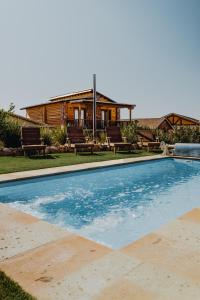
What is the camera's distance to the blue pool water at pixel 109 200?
182 inches

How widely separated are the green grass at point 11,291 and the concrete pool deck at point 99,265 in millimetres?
64

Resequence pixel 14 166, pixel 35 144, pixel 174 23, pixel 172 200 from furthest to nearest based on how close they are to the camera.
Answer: pixel 174 23, pixel 35 144, pixel 14 166, pixel 172 200

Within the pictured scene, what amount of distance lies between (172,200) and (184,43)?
1254 cm

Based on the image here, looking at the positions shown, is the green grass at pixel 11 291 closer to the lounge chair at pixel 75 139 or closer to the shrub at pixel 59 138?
the lounge chair at pixel 75 139

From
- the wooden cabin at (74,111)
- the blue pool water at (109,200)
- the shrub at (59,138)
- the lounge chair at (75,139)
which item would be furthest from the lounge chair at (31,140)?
the wooden cabin at (74,111)

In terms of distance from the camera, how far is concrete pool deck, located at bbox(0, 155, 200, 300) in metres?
2.17

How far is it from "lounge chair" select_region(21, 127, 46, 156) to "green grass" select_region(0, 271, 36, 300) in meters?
8.64

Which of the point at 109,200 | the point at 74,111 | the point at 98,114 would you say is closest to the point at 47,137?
the point at 109,200

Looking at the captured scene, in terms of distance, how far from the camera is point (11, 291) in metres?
2.12

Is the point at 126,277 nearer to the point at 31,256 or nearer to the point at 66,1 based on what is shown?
the point at 31,256

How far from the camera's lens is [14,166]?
8.42 metres

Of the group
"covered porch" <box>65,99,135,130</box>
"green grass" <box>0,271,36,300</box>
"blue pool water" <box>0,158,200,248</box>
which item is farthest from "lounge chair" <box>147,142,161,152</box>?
"green grass" <box>0,271,36,300</box>

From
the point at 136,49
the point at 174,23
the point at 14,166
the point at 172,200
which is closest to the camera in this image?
the point at 172,200

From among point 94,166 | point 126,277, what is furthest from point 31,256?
point 94,166
